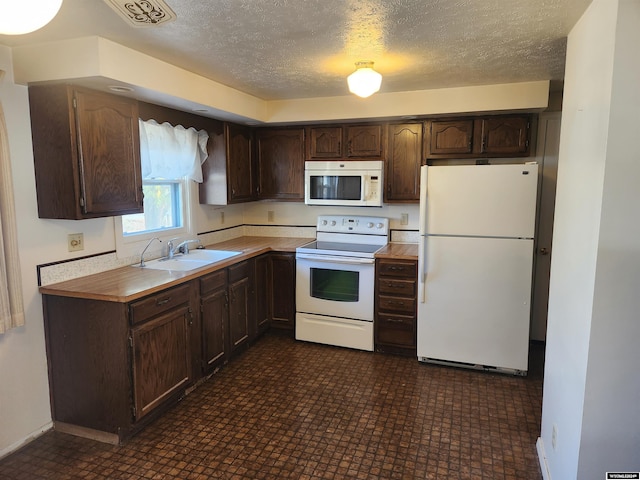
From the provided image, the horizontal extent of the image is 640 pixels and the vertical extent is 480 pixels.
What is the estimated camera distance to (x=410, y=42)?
90.9 inches

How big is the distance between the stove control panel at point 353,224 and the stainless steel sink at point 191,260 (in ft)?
3.50

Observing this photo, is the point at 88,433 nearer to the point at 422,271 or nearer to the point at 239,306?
the point at 239,306

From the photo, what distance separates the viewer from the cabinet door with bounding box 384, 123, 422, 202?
3.78m

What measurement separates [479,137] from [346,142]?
3.83ft

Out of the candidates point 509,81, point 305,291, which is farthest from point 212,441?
point 509,81

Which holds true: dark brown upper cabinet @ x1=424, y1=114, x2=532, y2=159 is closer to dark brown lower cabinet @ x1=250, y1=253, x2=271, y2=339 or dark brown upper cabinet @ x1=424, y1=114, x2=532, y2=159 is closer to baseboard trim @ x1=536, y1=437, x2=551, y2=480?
dark brown lower cabinet @ x1=250, y1=253, x2=271, y2=339

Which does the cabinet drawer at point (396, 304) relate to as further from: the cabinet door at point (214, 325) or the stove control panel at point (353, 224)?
the cabinet door at point (214, 325)

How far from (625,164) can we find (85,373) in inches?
113

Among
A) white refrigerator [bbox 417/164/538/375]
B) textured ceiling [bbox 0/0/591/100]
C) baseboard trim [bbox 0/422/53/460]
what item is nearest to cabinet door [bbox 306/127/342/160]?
textured ceiling [bbox 0/0/591/100]

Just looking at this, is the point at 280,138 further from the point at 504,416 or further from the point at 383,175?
the point at 504,416

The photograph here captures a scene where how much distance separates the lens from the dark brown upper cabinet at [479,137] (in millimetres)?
3533

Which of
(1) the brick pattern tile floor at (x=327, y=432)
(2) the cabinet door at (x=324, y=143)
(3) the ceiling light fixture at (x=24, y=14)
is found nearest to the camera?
(3) the ceiling light fixture at (x=24, y=14)

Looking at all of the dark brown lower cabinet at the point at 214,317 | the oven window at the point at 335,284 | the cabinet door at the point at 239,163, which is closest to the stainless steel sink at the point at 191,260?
the dark brown lower cabinet at the point at 214,317

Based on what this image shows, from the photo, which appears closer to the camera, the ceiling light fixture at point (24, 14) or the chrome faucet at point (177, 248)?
the ceiling light fixture at point (24, 14)
